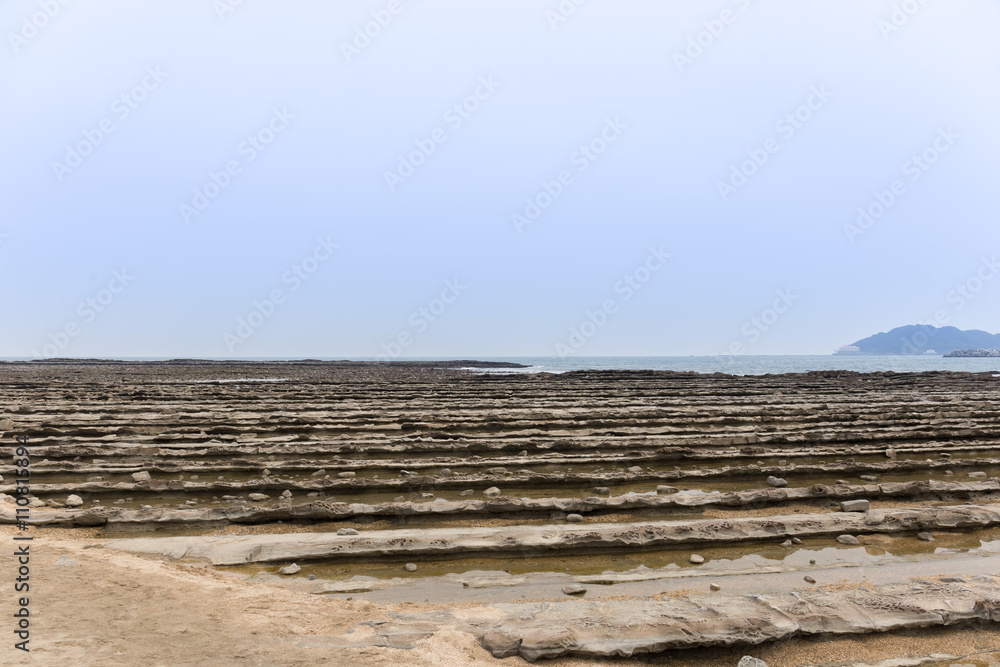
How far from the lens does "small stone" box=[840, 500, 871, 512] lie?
6660 millimetres

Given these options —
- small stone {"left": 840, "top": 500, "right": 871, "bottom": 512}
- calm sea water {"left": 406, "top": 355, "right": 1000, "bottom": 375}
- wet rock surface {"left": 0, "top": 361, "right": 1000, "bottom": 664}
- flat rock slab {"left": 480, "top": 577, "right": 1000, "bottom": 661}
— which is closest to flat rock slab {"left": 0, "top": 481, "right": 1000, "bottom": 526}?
wet rock surface {"left": 0, "top": 361, "right": 1000, "bottom": 664}

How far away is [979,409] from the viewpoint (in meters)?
16.3

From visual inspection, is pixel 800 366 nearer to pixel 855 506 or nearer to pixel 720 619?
pixel 855 506

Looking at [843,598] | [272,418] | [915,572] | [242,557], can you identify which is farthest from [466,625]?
[272,418]

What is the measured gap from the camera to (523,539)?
5.58 meters

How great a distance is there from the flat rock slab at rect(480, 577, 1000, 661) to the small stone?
2.41 meters

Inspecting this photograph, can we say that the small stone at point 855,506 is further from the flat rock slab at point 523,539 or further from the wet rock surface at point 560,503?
the flat rock slab at point 523,539

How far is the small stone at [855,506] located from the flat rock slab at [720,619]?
2405mm

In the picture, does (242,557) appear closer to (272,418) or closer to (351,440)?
(351,440)

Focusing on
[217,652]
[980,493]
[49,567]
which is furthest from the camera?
[980,493]

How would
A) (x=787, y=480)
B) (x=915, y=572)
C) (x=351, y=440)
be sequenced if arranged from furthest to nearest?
(x=351, y=440)
(x=787, y=480)
(x=915, y=572)

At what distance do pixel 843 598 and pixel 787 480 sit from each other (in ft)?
16.7

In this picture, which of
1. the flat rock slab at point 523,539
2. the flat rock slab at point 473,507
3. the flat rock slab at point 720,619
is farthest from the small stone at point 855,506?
the flat rock slab at point 720,619

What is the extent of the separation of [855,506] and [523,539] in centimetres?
478
